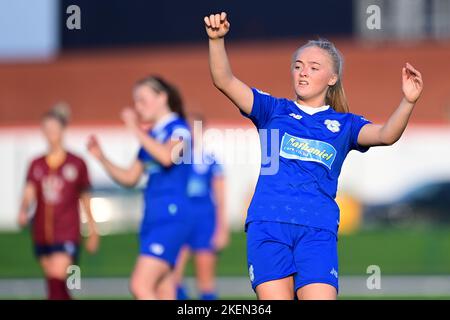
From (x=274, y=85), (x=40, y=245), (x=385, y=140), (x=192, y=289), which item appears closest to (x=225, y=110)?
(x=274, y=85)

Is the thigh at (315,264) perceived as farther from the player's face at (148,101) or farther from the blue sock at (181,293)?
the blue sock at (181,293)

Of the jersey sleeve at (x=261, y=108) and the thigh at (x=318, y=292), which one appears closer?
the thigh at (x=318, y=292)

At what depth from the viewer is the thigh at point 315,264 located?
23.0ft

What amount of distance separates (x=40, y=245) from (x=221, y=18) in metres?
5.75

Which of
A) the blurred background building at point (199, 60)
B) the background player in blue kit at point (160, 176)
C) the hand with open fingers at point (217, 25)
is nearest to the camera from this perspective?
the hand with open fingers at point (217, 25)

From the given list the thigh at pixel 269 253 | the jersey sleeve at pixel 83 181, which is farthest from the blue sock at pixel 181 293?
the thigh at pixel 269 253

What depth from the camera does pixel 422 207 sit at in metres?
32.2

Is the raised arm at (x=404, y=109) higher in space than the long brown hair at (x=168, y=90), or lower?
lower

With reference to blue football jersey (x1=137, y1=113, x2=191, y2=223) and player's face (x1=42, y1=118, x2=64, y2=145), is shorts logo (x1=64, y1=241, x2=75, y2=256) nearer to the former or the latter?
player's face (x1=42, y1=118, x2=64, y2=145)

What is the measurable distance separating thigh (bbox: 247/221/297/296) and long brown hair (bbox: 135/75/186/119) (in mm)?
3298

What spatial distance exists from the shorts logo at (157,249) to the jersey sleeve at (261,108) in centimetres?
285

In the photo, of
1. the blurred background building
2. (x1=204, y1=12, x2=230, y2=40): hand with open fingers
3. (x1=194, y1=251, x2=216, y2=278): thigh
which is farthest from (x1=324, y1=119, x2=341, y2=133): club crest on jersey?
the blurred background building
